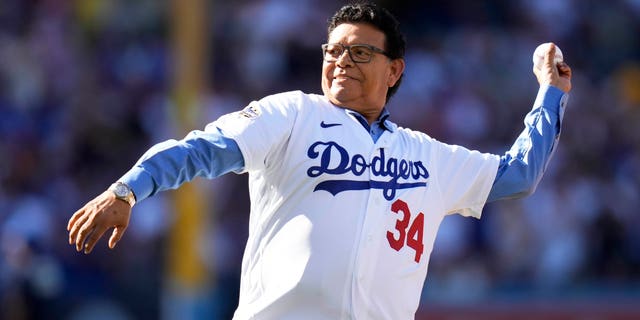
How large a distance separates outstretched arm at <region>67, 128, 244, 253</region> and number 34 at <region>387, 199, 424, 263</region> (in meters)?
0.69

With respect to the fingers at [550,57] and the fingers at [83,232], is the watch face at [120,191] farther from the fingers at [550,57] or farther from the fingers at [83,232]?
the fingers at [550,57]

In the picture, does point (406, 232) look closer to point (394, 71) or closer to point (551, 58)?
point (394, 71)

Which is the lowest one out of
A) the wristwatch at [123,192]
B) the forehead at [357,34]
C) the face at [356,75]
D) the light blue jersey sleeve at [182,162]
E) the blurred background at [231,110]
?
the blurred background at [231,110]

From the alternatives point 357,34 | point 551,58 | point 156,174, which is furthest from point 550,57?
point 156,174

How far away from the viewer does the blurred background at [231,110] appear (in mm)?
11734

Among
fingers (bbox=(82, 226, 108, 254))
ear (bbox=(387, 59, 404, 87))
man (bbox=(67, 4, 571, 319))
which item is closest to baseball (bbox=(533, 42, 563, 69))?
ear (bbox=(387, 59, 404, 87))

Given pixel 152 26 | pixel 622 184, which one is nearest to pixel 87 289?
pixel 152 26

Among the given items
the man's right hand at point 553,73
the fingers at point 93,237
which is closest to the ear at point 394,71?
the man's right hand at point 553,73

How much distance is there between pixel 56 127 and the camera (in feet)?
42.1

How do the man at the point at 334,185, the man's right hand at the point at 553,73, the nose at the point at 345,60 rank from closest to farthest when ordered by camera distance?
the man at the point at 334,185 → the nose at the point at 345,60 → the man's right hand at the point at 553,73

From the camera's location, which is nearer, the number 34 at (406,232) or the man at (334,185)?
the man at (334,185)

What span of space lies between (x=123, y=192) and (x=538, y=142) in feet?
6.67

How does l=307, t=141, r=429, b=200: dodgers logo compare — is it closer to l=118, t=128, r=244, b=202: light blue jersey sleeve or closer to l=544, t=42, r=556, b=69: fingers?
l=118, t=128, r=244, b=202: light blue jersey sleeve

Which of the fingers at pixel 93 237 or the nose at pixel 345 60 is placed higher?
the nose at pixel 345 60
